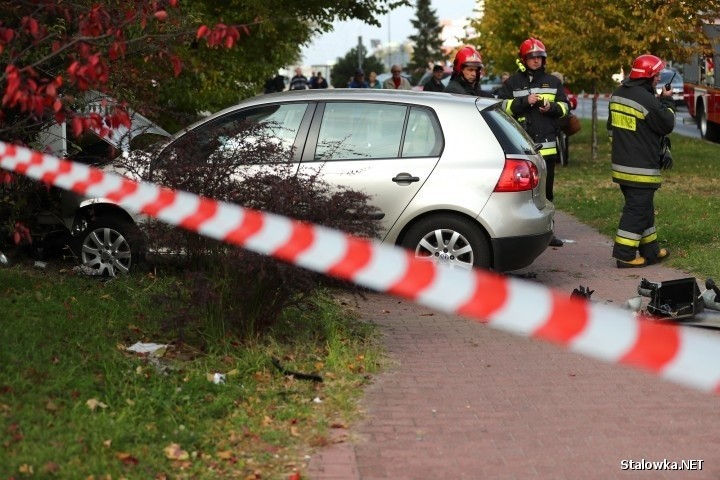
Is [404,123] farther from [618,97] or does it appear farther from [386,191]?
[618,97]

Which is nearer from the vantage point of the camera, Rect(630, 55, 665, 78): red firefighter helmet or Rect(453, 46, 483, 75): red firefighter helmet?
Rect(630, 55, 665, 78): red firefighter helmet

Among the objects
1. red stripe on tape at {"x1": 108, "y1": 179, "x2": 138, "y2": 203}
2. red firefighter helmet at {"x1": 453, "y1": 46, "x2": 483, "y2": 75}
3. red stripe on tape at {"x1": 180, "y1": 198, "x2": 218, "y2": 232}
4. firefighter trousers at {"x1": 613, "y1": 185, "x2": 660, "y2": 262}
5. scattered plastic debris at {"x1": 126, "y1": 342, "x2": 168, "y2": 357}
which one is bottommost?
firefighter trousers at {"x1": 613, "y1": 185, "x2": 660, "y2": 262}

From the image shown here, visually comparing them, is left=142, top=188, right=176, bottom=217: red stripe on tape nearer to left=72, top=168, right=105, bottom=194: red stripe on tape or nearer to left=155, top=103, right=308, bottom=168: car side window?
left=72, top=168, right=105, bottom=194: red stripe on tape

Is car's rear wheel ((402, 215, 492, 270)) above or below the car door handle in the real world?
below

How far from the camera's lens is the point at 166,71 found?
9438 mm

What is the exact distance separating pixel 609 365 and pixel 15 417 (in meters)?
3.47

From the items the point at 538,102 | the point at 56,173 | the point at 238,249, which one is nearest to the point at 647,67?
the point at 538,102

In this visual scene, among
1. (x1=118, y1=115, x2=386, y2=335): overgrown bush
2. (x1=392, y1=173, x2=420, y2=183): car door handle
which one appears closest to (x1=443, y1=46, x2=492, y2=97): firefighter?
(x1=392, y1=173, x2=420, y2=183): car door handle

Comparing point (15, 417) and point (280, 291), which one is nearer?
point (15, 417)

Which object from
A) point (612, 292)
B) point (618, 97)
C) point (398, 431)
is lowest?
point (612, 292)

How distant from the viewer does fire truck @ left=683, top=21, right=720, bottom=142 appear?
94.5ft

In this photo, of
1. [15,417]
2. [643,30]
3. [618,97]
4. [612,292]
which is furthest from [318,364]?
[643,30]

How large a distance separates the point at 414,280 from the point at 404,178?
617 cm

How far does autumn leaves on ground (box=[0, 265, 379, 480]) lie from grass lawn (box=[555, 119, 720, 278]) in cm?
471
